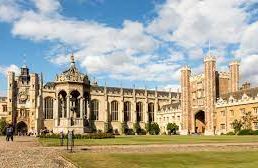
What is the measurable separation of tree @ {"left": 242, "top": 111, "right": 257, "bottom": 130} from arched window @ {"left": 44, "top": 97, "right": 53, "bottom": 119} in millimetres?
47694

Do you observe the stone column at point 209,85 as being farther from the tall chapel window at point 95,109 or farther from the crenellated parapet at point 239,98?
the tall chapel window at point 95,109

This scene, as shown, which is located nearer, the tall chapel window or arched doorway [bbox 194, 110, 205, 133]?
arched doorway [bbox 194, 110, 205, 133]

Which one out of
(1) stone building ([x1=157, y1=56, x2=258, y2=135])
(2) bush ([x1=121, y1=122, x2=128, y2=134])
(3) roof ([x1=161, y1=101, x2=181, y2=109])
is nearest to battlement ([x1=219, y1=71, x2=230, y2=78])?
(1) stone building ([x1=157, y1=56, x2=258, y2=135])

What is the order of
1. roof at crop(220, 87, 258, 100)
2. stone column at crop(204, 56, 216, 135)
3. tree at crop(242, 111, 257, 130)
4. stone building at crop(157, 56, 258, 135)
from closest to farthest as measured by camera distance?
tree at crop(242, 111, 257, 130) < roof at crop(220, 87, 258, 100) < stone building at crop(157, 56, 258, 135) < stone column at crop(204, 56, 216, 135)

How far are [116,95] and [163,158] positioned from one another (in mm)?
84487

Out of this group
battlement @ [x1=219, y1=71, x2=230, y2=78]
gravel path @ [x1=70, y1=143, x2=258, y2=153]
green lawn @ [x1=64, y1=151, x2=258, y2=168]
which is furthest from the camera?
battlement @ [x1=219, y1=71, x2=230, y2=78]

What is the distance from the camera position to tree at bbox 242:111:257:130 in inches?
2625

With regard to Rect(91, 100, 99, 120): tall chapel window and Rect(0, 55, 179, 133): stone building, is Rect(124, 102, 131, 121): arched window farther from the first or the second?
Rect(91, 100, 99, 120): tall chapel window

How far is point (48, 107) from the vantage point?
9594 cm

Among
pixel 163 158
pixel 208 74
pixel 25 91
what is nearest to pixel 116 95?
pixel 25 91

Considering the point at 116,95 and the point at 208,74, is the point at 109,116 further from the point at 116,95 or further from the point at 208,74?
the point at 208,74

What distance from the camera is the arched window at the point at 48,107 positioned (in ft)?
312

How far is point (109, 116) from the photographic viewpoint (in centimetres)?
10156

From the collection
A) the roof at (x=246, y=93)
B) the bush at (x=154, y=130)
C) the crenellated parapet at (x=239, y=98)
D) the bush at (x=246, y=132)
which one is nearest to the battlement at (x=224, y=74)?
the roof at (x=246, y=93)
